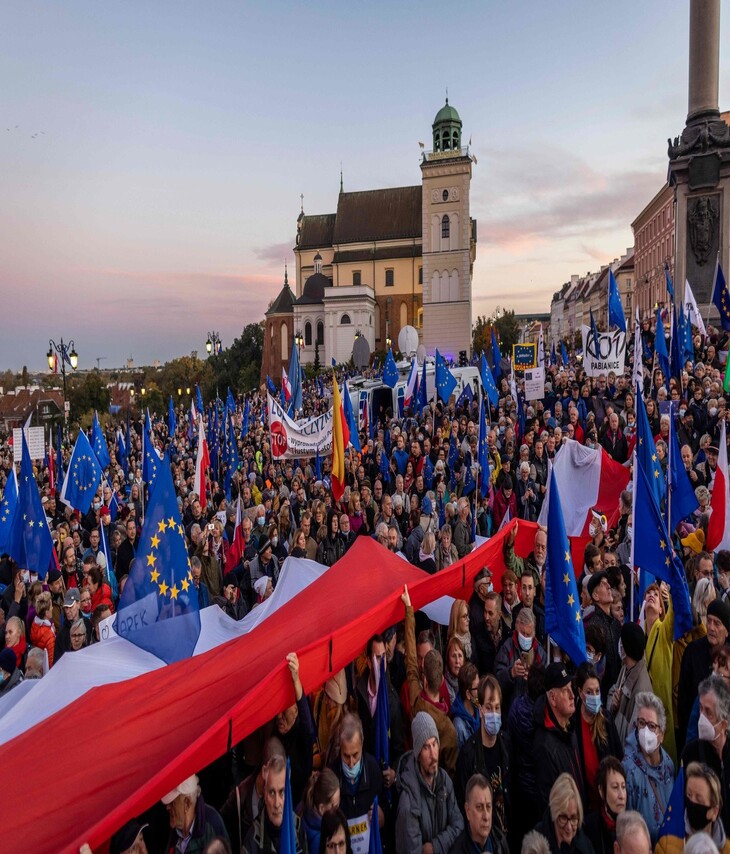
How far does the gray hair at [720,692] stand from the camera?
371 centimetres

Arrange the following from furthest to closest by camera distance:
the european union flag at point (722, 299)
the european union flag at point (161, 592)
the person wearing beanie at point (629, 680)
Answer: the european union flag at point (722, 299)
the european union flag at point (161, 592)
the person wearing beanie at point (629, 680)

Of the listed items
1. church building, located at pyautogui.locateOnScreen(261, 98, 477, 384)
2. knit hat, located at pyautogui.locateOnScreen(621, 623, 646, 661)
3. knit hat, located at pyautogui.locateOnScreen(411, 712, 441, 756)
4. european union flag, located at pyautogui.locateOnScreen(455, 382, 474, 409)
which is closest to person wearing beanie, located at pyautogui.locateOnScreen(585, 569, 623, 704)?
knit hat, located at pyautogui.locateOnScreen(621, 623, 646, 661)

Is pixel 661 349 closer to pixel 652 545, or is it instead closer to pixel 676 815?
pixel 652 545

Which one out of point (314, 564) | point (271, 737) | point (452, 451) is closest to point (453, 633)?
point (271, 737)

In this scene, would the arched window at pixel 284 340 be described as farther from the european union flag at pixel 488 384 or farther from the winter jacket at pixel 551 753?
the winter jacket at pixel 551 753

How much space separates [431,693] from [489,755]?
64 centimetres

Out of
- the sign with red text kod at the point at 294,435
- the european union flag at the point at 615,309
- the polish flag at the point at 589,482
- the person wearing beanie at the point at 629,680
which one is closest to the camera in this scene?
the person wearing beanie at the point at 629,680

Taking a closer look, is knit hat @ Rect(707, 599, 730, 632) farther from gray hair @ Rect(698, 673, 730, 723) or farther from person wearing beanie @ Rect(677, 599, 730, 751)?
gray hair @ Rect(698, 673, 730, 723)

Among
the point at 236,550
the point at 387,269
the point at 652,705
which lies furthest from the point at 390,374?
the point at 387,269

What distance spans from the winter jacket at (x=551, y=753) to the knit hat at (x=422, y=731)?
0.62m

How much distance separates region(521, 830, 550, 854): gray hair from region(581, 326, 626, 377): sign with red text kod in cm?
1318

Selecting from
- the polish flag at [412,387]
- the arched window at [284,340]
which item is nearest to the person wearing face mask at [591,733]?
the polish flag at [412,387]

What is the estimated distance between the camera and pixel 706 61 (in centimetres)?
2114

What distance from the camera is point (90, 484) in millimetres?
12336
